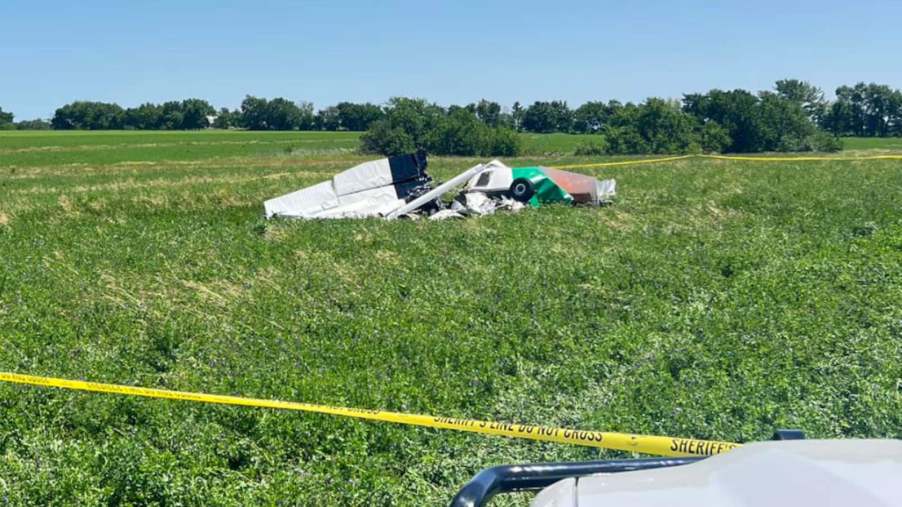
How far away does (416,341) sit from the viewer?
6750mm

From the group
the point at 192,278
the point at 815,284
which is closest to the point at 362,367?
the point at 192,278

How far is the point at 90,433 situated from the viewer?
16.9 ft

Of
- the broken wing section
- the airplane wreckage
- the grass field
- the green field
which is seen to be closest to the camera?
the grass field

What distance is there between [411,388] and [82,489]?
215 cm

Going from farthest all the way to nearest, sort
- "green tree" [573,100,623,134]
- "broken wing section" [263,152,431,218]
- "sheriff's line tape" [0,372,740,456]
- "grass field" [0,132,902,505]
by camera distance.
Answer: "green tree" [573,100,623,134] < "broken wing section" [263,152,431,218] < "grass field" [0,132,902,505] < "sheriff's line tape" [0,372,740,456]

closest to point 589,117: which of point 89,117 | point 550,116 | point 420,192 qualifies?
point 550,116

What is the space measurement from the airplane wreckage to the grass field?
2122mm

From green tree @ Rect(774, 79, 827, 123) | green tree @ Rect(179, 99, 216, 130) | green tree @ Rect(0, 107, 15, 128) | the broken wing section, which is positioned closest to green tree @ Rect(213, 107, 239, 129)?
green tree @ Rect(179, 99, 216, 130)

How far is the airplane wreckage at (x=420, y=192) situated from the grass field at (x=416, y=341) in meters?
2.12

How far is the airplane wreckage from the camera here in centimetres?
1603

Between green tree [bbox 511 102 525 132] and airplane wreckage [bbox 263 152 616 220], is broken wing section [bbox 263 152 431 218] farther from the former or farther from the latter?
green tree [bbox 511 102 525 132]

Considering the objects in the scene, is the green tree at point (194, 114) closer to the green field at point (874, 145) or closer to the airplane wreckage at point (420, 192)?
the green field at point (874, 145)

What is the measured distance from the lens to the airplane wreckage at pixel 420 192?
16031mm

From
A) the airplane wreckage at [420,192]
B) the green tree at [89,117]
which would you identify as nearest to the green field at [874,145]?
the airplane wreckage at [420,192]
